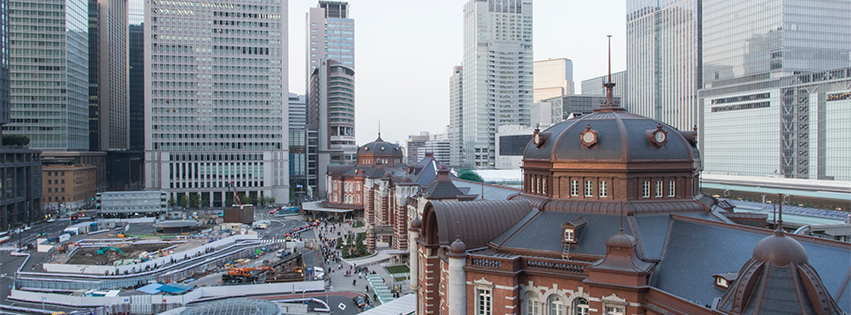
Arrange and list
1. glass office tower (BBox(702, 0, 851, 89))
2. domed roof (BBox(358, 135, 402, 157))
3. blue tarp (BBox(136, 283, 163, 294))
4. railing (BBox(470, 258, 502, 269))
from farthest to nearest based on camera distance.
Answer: domed roof (BBox(358, 135, 402, 157)) → glass office tower (BBox(702, 0, 851, 89)) → blue tarp (BBox(136, 283, 163, 294)) → railing (BBox(470, 258, 502, 269))

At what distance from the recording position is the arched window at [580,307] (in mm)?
26578

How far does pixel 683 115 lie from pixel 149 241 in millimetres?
A: 149955

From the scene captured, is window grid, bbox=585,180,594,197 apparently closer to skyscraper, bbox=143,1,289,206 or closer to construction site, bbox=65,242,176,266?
construction site, bbox=65,242,176,266

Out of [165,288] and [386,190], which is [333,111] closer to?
[386,190]

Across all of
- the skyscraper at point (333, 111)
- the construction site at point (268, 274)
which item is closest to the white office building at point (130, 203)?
the skyscraper at point (333, 111)

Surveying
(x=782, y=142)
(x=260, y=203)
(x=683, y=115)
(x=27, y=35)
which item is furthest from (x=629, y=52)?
(x=27, y=35)

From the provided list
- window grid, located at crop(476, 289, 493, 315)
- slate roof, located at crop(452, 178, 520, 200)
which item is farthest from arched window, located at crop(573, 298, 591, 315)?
slate roof, located at crop(452, 178, 520, 200)

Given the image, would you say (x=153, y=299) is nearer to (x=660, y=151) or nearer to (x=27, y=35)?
(x=660, y=151)

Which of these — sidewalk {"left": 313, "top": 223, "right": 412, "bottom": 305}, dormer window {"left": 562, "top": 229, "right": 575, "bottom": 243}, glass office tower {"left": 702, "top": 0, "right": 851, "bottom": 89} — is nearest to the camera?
dormer window {"left": 562, "top": 229, "right": 575, "bottom": 243}

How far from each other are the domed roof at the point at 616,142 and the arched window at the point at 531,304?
28.1 ft

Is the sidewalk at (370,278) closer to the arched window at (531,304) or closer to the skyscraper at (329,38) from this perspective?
the arched window at (531,304)

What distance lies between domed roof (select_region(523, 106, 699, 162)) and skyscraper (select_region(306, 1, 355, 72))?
168 metres

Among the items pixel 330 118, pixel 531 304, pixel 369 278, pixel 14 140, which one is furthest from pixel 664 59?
pixel 14 140

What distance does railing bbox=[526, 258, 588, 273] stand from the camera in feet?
87.4
